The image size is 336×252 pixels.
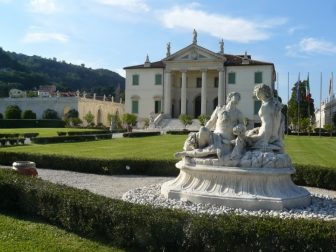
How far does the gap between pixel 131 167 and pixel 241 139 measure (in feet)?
23.5

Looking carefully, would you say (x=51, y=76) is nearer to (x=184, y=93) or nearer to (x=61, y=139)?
(x=184, y=93)

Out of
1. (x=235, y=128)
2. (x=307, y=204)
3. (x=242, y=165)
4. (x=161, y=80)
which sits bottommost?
(x=307, y=204)

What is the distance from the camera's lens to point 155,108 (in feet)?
211

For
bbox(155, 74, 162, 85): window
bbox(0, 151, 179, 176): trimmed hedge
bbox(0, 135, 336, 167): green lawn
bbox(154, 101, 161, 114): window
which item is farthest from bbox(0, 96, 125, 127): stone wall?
bbox(0, 151, 179, 176): trimmed hedge

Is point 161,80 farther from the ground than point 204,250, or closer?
farther from the ground

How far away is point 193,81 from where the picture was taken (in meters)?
65.4

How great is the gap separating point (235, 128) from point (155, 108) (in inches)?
2118

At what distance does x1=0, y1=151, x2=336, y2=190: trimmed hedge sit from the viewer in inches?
571

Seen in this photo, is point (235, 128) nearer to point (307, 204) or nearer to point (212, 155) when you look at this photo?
point (212, 155)

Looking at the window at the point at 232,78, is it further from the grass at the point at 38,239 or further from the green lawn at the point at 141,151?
the grass at the point at 38,239

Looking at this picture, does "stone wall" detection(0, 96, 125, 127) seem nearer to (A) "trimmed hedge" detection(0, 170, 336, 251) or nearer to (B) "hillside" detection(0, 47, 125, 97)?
(B) "hillside" detection(0, 47, 125, 97)

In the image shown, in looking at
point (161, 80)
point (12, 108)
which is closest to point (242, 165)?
point (161, 80)

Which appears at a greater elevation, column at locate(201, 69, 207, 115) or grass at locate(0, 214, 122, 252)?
column at locate(201, 69, 207, 115)

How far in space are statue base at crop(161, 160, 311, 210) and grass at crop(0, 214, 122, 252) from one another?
352cm
